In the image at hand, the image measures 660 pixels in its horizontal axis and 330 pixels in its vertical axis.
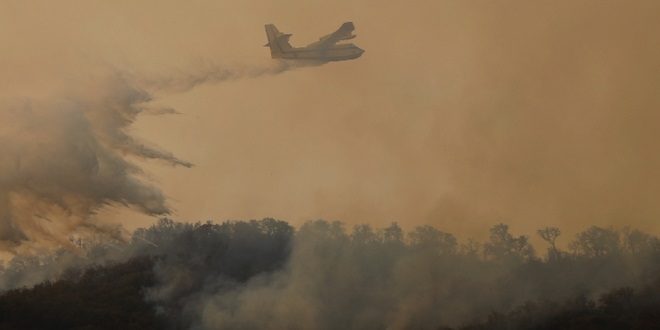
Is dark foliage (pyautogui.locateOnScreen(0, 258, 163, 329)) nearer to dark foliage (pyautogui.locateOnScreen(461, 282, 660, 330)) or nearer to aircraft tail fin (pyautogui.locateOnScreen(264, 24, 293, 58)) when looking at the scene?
aircraft tail fin (pyautogui.locateOnScreen(264, 24, 293, 58))

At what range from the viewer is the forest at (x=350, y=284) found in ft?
237

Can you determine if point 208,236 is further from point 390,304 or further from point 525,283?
point 525,283

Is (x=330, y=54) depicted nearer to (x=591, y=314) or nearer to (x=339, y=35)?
(x=339, y=35)

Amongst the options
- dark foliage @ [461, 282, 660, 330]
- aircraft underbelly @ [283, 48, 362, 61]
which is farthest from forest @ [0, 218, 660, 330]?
aircraft underbelly @ [283, 48, 362, 61]

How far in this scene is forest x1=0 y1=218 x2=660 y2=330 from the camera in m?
72.2

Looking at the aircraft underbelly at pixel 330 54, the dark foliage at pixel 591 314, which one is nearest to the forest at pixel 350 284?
the dark foliage at pixel 591 314

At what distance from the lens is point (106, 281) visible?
85.6 metres

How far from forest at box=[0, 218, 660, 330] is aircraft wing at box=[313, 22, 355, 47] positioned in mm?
17117

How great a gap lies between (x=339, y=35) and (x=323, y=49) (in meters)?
1.51

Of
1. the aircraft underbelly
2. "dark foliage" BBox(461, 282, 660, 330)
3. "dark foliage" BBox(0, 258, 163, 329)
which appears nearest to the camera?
"dark foliage" BBox(0, 258, 163, 329)

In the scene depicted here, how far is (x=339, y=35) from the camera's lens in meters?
74.6

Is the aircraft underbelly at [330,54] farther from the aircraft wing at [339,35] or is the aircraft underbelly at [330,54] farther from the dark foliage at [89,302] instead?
the dark foliage at [89,302]

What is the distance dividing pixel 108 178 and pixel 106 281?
15.5m

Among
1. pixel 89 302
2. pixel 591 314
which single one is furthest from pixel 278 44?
pixel 591 314
